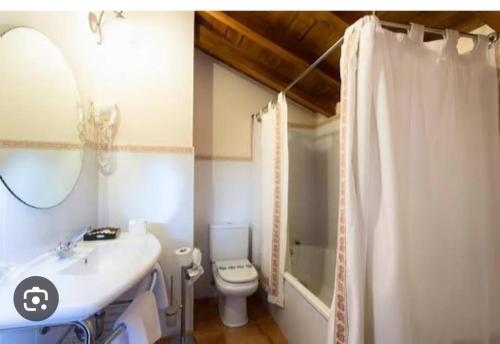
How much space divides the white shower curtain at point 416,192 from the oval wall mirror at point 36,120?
1.29 m

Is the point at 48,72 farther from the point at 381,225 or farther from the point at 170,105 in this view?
the point at 381,225

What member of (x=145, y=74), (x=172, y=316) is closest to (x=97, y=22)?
(x=145, y=74)

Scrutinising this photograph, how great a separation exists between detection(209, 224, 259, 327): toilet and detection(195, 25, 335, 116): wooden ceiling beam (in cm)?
133

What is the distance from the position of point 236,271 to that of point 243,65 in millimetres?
1885

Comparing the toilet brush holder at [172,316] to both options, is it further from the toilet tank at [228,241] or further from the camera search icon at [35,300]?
the camera search icon at [35,300]

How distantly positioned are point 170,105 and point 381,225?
5.40 ft

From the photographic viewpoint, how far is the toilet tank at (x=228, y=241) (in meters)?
2.49

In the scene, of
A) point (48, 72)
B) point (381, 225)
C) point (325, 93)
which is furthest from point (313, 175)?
point (48, 72)

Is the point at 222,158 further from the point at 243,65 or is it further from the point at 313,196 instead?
the point at 313,196

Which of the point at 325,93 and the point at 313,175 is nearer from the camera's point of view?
the point at 325,93

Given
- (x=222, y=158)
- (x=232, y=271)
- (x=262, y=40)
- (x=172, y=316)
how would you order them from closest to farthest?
(x=172, y=316)
(x=262, y=40)
(x=232, y=271)
(x=222, y=158)

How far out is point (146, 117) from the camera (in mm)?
1975

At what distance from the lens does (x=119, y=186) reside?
1.92 metres

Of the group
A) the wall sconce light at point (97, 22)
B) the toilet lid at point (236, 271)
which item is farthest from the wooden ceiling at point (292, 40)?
the toilet lid at point (236, 271)
